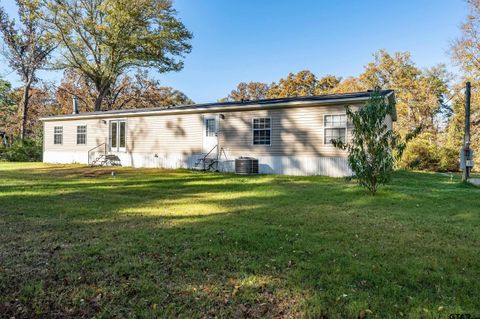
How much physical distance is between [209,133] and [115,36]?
51.2 feet

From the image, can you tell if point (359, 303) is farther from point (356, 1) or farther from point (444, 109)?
point (444, 109)

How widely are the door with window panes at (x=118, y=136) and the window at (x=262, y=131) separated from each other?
7.74 metres

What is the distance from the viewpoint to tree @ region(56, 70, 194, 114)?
1308 inches

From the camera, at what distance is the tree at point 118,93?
3322 cm

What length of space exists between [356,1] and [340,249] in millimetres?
18608

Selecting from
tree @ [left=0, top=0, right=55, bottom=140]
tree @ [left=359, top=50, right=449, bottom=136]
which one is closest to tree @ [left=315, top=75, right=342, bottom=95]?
tree @ [left=359, top=50, right=449, bottom=136]

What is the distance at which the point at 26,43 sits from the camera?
26375 mm

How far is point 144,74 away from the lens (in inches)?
1342

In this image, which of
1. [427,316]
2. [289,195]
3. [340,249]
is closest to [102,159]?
[289,195]

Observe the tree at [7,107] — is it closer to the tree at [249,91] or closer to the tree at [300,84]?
the tree at [249,91]

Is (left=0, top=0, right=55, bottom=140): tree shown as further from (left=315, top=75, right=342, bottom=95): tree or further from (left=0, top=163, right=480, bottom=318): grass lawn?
(left=315, top=75, right=342, bottom=95): tree

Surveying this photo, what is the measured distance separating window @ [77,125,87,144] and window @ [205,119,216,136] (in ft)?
27.1

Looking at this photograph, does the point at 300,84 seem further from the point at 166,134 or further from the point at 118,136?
the point at 118,136

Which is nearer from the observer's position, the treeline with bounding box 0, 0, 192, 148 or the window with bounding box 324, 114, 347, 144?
the window with bounding box 324, 114, 347, 144
